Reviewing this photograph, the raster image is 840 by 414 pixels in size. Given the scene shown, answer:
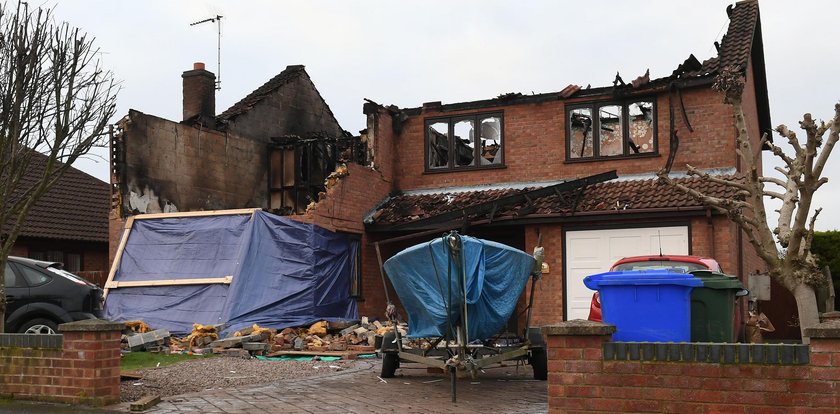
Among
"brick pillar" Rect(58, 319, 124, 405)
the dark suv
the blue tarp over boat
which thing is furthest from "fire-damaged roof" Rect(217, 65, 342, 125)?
"brick pillar" Rect(58, 319, 124, 405)

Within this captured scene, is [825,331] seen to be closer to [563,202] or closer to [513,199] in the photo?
[563,202]

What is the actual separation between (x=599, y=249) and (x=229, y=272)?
7691 mm

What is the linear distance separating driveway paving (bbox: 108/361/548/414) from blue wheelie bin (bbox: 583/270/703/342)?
1.56 metres

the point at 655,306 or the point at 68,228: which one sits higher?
the point at 68,228

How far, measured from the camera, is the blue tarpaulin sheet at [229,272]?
691 inches

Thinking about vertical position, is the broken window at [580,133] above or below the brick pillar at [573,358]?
above

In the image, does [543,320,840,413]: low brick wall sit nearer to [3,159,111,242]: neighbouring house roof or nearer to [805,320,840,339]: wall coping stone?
[805,320,840,339]: wall coping stone

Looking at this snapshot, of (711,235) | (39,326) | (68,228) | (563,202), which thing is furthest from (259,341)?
(68,228)

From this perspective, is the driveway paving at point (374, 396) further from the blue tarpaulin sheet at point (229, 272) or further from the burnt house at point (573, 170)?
the burnt house at point (573, 170)

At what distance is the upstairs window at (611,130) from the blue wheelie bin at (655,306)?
12589mm

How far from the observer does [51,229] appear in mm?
23781

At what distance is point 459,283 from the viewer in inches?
420

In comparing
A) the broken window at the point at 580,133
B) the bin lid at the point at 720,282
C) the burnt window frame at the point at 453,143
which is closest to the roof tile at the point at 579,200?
the burnt window frame at the point at 453,143

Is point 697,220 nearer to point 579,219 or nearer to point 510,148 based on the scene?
point 579,219
